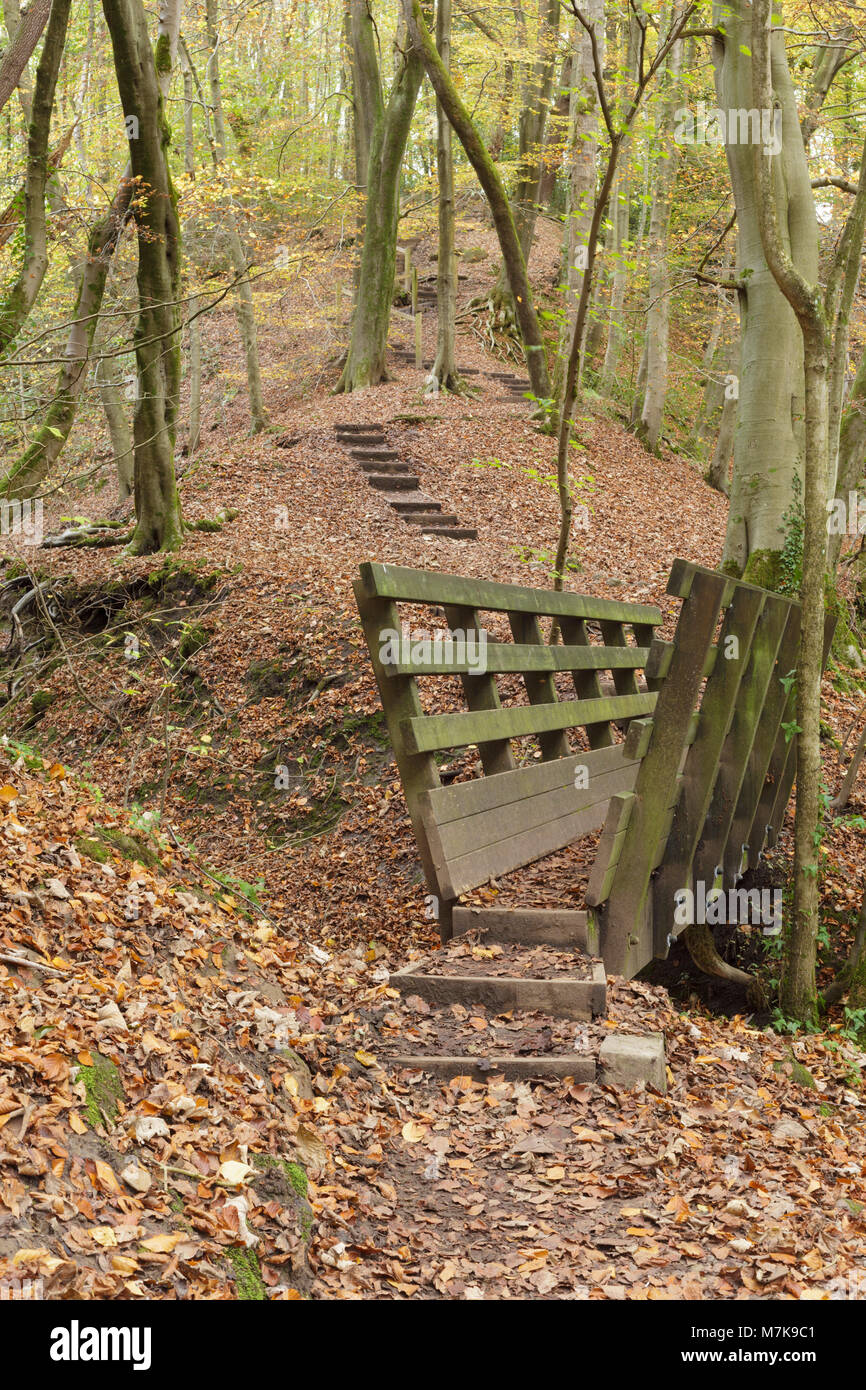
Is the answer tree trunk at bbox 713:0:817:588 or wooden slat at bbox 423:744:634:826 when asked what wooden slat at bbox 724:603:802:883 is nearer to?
wooden slat at bbox 423:744:634:826

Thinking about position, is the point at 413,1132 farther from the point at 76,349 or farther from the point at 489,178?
the point at 489,178

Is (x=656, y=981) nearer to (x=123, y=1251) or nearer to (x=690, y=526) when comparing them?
(x=123, y=1251)

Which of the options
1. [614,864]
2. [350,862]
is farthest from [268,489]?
[614,864]

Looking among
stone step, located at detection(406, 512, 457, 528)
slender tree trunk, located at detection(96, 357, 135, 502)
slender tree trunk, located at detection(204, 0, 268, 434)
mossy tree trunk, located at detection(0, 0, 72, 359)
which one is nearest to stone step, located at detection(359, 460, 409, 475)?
stone step, located at detection(406, 512, 457, 528)

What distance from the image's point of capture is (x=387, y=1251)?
308 cm

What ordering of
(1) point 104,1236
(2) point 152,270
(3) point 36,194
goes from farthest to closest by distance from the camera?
(2) point 152,270 → (3) point 36,194 → (1) point 104,1236

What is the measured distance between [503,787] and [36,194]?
712cm

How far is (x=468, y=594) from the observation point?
4.82 metres

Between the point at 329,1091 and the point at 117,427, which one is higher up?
the point at 117,427

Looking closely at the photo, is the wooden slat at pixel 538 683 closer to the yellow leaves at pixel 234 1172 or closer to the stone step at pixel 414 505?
the yellow leaves at pixel 234 1172

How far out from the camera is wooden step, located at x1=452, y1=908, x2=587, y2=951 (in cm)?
483

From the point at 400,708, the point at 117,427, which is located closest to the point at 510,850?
the point at 400,708

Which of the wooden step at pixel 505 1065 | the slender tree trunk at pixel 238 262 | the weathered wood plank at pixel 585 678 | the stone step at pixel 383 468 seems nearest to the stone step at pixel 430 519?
the stone step at pixel 383 468

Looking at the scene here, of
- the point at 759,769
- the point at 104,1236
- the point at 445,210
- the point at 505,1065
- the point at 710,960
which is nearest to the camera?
the point at 104,1236
